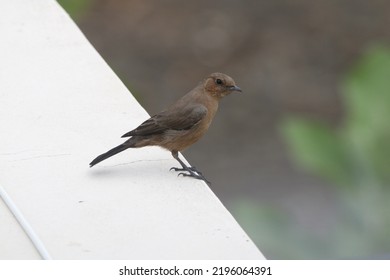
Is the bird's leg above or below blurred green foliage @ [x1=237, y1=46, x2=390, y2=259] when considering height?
below

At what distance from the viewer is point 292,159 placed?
9.72 m

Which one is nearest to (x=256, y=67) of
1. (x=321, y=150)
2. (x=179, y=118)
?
(x=321, y=150)

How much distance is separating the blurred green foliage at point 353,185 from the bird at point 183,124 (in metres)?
1.05

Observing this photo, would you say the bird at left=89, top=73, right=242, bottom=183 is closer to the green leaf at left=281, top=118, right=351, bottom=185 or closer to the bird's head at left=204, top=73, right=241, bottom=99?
the bird's head at left=204, top=73, right=241, bottom=99

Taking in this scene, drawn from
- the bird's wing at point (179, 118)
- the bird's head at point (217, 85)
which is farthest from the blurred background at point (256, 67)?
the bird's wing at point (179, 118)

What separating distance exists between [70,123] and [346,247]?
2265mm

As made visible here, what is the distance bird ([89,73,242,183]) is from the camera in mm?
5125

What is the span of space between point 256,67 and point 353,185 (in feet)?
Result: 12.4

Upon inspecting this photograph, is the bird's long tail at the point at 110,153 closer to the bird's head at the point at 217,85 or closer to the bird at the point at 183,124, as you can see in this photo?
the bird at the point at 183,124

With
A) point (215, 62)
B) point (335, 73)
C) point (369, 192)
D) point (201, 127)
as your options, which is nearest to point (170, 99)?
point (215, 62)

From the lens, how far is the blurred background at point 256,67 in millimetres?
9531

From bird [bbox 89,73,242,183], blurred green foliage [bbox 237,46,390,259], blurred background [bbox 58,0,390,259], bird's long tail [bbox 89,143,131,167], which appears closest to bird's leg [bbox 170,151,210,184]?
bird [bbox 89,73,242,183]

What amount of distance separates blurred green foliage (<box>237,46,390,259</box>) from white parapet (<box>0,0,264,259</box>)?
4.82ft

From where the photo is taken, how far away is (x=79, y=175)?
15.6 feet
